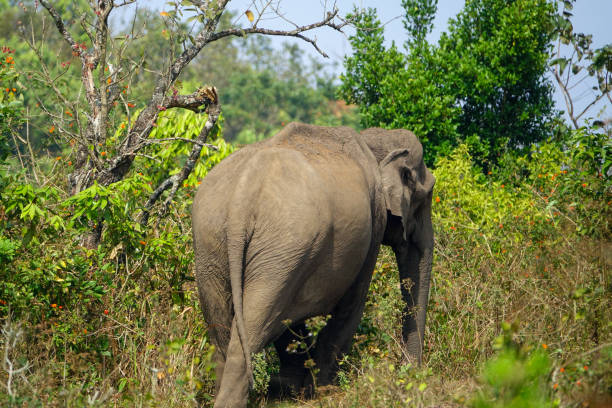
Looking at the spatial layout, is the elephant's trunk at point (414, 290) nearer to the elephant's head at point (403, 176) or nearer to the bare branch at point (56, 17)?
the elephant's head at point (403, 176)

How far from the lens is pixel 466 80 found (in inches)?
493

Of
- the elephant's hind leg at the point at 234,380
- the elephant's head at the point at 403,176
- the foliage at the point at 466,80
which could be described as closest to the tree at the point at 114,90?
the elephant's head at the point at 403,176

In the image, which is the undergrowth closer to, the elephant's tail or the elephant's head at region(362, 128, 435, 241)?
the elephant's tail

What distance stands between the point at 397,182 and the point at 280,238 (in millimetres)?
1614

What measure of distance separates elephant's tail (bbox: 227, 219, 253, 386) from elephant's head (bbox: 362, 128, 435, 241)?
63.4 inches

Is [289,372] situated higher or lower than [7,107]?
lower

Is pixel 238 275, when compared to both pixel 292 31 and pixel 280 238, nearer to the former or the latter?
pixel 280 238

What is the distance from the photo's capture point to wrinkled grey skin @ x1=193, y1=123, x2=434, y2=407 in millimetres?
4367

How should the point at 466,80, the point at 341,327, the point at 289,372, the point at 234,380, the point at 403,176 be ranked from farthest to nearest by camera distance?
the point at 466,80 → the point at 403,176 → the point at 289,372 → the point at 341,327 → the point at 234,380

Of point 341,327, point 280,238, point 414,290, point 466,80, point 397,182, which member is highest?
point 466,80

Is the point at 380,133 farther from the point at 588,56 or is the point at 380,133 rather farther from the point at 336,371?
the point at 588,56

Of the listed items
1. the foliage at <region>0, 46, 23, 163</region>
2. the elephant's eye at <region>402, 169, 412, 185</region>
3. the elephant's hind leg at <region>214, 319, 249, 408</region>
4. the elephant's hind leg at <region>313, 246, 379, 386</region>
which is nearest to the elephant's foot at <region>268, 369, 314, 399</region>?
the elephant's hind leg at <region>313, 246, 379, 386</region>

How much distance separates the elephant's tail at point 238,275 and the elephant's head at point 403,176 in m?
1.61

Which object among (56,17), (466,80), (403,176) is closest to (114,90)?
(56,17)
